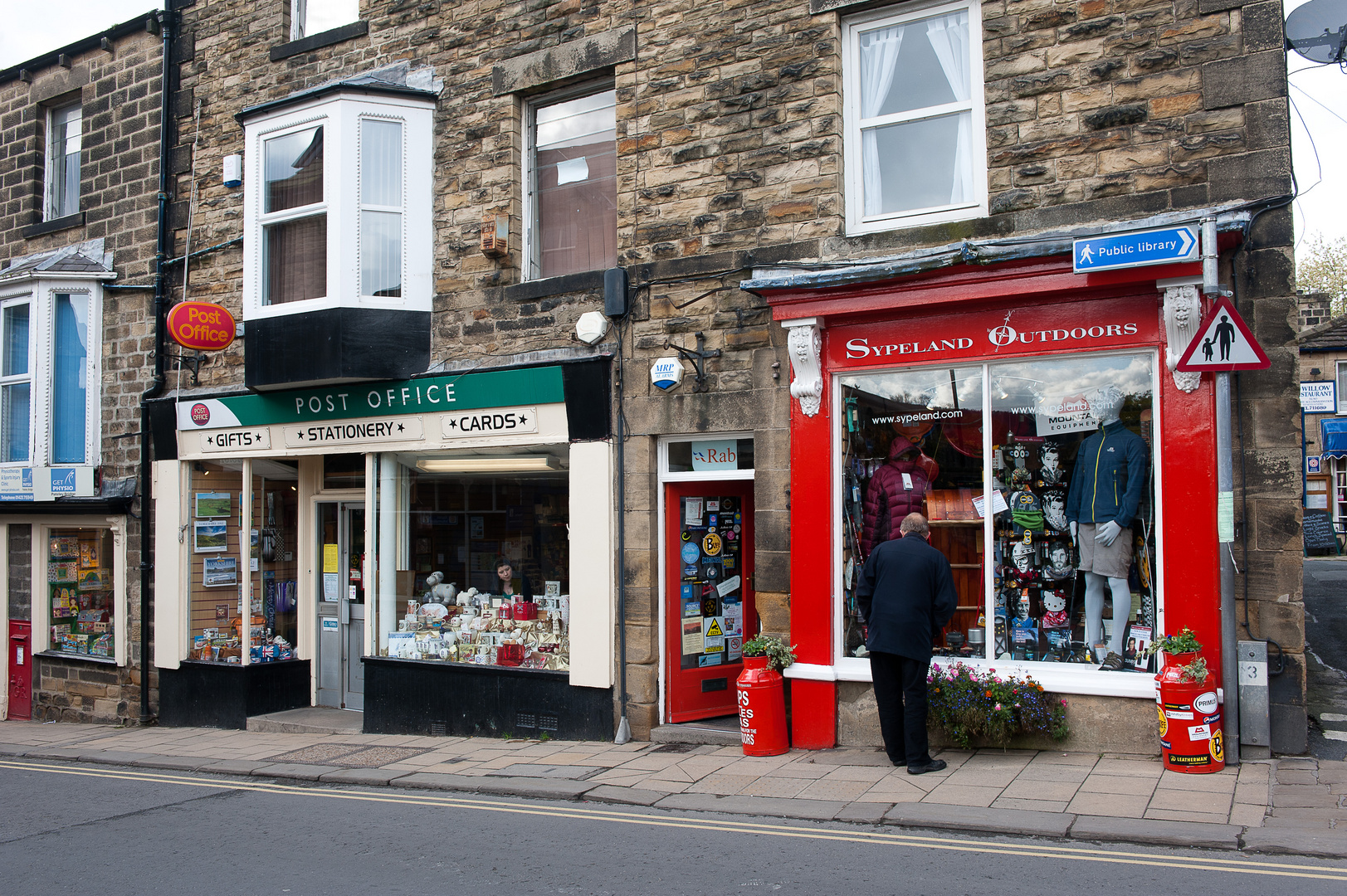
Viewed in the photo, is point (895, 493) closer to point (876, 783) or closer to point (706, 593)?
point (706, 593)

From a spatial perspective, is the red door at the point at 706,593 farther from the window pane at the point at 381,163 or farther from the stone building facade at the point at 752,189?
the window pane at the point at 381,163

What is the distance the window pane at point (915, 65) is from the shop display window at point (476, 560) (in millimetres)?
4301

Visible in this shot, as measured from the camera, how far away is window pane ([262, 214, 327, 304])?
1075 cm

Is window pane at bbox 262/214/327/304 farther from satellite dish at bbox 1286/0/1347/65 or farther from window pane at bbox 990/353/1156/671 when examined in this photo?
satellite dish at bbox 1286/0/1347/65

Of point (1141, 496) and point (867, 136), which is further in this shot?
point (867, 136)

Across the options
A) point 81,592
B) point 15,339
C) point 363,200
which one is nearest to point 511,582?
point 363,200

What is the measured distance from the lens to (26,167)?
13992mm

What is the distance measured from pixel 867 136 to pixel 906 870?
19.1 feet

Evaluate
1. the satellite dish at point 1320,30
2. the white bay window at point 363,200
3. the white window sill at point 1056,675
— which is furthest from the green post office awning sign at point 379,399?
the satellite dish at point 1320,30

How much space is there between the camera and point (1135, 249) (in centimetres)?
686

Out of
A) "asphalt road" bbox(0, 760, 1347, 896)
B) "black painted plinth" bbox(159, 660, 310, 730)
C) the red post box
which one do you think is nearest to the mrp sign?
"asphalt road" bbox(0, 760, 1347, 896)

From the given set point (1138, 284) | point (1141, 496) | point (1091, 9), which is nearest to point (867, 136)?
point (1091, 9)

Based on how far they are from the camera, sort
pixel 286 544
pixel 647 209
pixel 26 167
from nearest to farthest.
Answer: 1. pixel 647 209
2. pixel 286 544
3. pixel 26 167

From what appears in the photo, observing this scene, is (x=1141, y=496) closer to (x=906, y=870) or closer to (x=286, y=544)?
(x=906, y=870)
